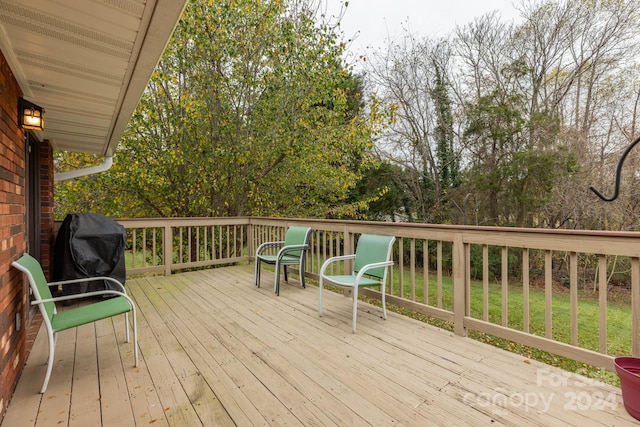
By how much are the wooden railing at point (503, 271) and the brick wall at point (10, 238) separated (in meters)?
2.50

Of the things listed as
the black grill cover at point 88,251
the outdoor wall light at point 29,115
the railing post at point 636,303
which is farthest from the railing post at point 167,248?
the railing post at point 636,303

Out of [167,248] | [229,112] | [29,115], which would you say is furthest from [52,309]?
[229,112]

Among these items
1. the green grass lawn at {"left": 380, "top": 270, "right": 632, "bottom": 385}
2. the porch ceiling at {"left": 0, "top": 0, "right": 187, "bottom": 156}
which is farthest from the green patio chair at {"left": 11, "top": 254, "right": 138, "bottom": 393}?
the green grass lawn at {"left": 380, "top": 270, "right": 632, "bottom": 385}

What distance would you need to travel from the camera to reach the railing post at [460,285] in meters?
2.83

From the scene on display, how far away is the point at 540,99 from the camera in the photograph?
796 cm

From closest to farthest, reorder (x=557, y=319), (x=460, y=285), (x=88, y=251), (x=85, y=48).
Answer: (x=85, y=48) → (x=460, y=285) → (x=88, y=251) → (x=557, y=319)

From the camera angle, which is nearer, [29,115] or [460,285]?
[29,115]

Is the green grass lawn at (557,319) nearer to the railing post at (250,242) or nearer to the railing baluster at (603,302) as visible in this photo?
the railing baluster at (603,302)

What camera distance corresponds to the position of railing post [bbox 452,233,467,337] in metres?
2.83

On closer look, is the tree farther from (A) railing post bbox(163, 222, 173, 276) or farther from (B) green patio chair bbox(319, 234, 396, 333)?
(B) green patio chair bbox(319, 234, 396, 333)

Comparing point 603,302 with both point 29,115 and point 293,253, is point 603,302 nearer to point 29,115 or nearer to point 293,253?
point 293,253

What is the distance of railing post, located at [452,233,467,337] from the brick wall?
318cm

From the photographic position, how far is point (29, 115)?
8.50ft

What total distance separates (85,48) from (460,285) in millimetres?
3290
